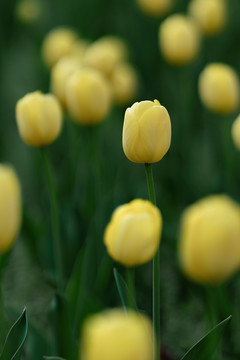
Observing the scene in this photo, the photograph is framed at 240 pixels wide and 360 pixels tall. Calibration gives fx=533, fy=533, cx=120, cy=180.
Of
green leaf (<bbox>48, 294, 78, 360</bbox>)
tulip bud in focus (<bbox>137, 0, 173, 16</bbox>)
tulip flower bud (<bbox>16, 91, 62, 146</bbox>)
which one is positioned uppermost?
tulip bud in focus (<bbox>137, 0, 173, 16</bbox>)

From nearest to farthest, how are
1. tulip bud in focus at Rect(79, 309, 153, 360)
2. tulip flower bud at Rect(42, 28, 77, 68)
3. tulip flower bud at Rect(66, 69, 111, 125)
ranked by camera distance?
tulip bud in focus at Rect(79, 309, 153, 360)
tulip flower bud at Rect(66, 69, 111, 125)
tulip flower bud at Rect(42, 28, 77, 68)

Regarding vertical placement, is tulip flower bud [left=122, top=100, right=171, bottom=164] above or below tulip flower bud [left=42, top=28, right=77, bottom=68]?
below

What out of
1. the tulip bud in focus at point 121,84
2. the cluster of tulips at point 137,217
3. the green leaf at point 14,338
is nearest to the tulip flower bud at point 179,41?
the tulip bud in focus at point 121,84

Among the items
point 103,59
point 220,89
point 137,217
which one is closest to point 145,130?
point 137,217

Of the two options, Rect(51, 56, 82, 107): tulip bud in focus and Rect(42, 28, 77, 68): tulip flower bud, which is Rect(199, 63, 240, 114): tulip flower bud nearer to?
Rect(51, 56, 82, 107): tulip bud in focus

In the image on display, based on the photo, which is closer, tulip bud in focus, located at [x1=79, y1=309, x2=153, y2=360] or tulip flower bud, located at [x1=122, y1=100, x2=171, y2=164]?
tulip bud in focus, located at [x1=79, y1=309, x2=153, y2=360]

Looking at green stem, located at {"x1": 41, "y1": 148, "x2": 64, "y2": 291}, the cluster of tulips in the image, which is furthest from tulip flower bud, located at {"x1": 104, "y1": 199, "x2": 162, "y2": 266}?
green stem, located at {"x1": 41, "y1": 148, "x2": 64, "y2": 291}

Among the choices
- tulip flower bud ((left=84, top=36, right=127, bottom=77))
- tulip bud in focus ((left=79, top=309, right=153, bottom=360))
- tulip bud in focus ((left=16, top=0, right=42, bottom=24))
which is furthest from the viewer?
tulip bud in focus ((left=16, top=0, right=42, bottom=24))
